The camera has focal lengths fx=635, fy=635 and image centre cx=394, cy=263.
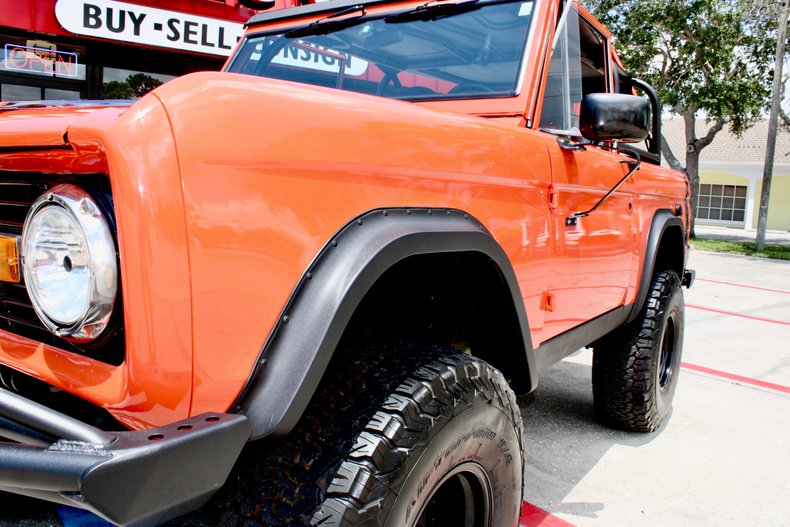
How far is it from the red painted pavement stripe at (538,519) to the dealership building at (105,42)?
6569 mm

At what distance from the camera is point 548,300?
88.8 inches

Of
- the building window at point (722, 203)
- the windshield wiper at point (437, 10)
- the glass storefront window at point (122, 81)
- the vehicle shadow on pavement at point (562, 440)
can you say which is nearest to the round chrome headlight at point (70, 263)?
the windshield wiper at point (437, 10)

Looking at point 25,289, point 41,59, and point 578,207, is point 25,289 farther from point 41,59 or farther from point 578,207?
point 41,59

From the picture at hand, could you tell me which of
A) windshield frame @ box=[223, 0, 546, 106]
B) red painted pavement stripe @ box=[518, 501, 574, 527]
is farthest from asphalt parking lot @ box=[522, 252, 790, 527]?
windshield frame @ box=[223, 0, 546, 106]

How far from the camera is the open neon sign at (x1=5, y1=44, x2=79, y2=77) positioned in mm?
7391

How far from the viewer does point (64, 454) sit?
3.20ft

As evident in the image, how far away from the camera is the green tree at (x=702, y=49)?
1612cm

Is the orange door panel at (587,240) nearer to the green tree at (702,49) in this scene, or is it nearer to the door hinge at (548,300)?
the door hinge at (548,300)

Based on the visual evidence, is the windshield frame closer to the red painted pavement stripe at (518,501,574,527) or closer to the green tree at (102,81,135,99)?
the red painted pavement stripe at (518,501,574,527)

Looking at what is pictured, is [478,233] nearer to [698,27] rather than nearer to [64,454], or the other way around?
[64,454]

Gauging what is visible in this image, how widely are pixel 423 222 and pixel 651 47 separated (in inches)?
697

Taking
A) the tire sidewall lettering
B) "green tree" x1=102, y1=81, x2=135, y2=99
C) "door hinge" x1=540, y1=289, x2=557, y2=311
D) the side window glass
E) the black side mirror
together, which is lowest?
the tire sidewall lettering

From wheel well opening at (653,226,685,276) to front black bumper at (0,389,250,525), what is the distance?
3123 millimetres

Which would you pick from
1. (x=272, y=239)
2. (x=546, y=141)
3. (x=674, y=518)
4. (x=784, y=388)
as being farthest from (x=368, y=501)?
(x=784, y=388)
